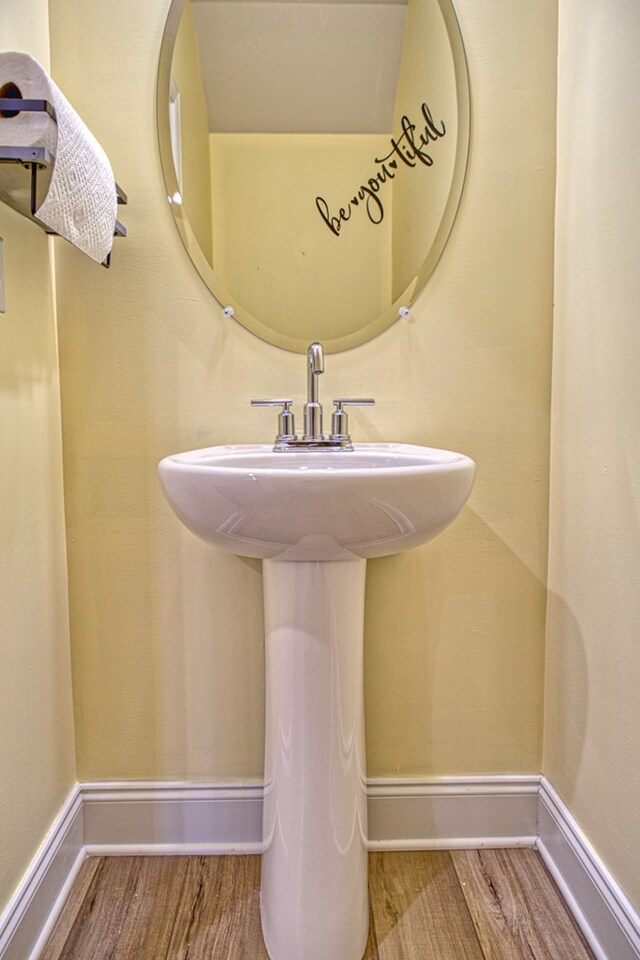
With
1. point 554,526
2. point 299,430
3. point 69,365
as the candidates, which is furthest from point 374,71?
point 554,526

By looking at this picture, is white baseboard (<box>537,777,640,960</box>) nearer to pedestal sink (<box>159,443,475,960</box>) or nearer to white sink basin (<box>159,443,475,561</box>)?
pedestal sink (<box>159,443,475,960</box>)

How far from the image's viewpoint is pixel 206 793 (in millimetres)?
1322

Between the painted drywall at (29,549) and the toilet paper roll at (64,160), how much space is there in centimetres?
14

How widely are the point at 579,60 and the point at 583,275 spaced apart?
15.0 inches

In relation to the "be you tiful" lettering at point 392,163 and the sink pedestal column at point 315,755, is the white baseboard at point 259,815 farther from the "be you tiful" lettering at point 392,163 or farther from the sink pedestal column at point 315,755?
the "be you tiful" lettering at point 392,163

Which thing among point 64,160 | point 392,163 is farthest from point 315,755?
point 392,163

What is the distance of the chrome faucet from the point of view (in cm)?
115

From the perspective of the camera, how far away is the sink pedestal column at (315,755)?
1.01 m

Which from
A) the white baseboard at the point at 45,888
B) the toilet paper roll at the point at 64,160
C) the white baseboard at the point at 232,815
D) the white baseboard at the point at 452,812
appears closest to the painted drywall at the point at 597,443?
the white baseboard at the point at 452,812

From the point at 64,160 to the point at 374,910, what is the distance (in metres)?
1.31

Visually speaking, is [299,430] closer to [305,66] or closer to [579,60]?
Result: [305,66]

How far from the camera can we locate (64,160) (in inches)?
36.1

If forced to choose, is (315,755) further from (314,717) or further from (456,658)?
(456,658)

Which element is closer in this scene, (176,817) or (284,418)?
(284,418)
